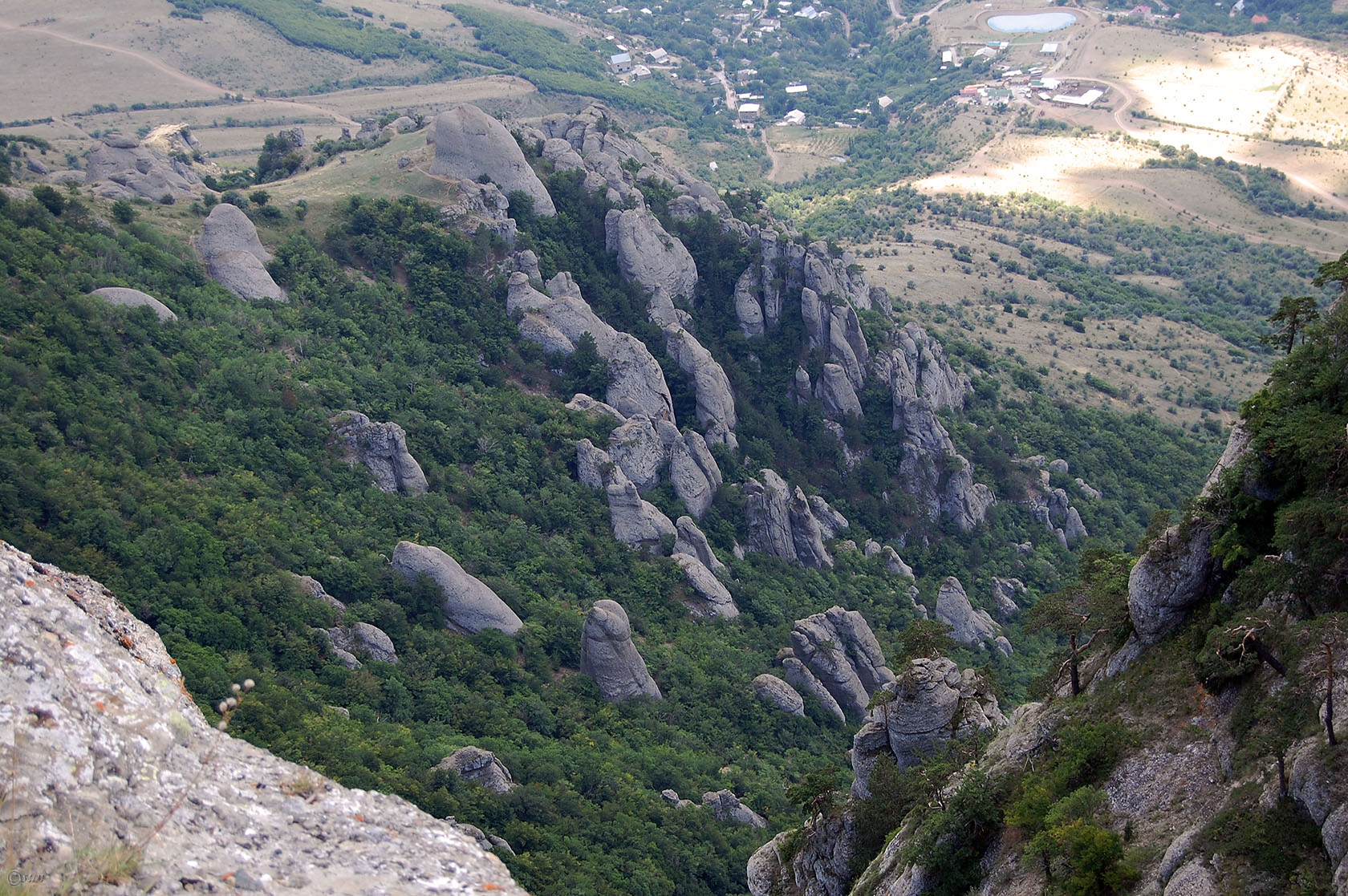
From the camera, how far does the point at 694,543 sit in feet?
208

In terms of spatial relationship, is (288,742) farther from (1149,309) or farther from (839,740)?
(1149,309)

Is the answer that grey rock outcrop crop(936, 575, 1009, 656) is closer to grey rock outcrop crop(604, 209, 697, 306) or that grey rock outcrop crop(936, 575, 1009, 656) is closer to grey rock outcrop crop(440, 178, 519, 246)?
grey rock outcrop crop(604, 209, 697, 306)

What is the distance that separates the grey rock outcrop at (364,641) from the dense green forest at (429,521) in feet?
2.32

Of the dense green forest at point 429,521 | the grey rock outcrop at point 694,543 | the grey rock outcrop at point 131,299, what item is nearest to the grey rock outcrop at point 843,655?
the dense green forest at point 429,521

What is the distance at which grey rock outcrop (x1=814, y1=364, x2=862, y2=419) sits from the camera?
77812mm

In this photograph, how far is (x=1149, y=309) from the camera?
126m

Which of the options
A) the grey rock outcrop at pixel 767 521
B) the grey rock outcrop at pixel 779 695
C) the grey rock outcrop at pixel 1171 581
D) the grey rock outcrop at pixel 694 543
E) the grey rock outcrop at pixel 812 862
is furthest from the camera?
the grey rock outcrop at pixel 767 521

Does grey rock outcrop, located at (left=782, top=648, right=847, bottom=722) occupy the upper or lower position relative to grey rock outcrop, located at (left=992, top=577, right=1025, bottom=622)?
upper

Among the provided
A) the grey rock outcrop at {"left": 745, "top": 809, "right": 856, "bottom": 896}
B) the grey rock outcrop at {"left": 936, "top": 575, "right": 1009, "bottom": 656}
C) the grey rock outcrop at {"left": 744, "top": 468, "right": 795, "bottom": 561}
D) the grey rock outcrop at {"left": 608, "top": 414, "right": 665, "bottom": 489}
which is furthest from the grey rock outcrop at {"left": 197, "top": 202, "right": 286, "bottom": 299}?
the grey rock outcrop at {"left": 936, "top": 575, "right": 1009, "bottom": 656}

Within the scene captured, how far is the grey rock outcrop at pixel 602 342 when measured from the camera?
69062 millimetres

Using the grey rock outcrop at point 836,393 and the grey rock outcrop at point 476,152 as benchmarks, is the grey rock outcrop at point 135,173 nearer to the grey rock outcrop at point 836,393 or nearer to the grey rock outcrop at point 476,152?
the grey rock outcrop at point 476,152

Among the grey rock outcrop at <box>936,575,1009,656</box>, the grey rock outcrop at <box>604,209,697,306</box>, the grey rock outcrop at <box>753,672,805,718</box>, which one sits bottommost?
the grey rock outcrop at <box>936,575,1009,656</box>

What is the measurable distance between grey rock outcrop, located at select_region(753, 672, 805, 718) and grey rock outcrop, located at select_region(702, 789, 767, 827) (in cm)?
947

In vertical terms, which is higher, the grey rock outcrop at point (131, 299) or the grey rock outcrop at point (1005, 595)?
the grey rock outcrop at point (131, 299)
